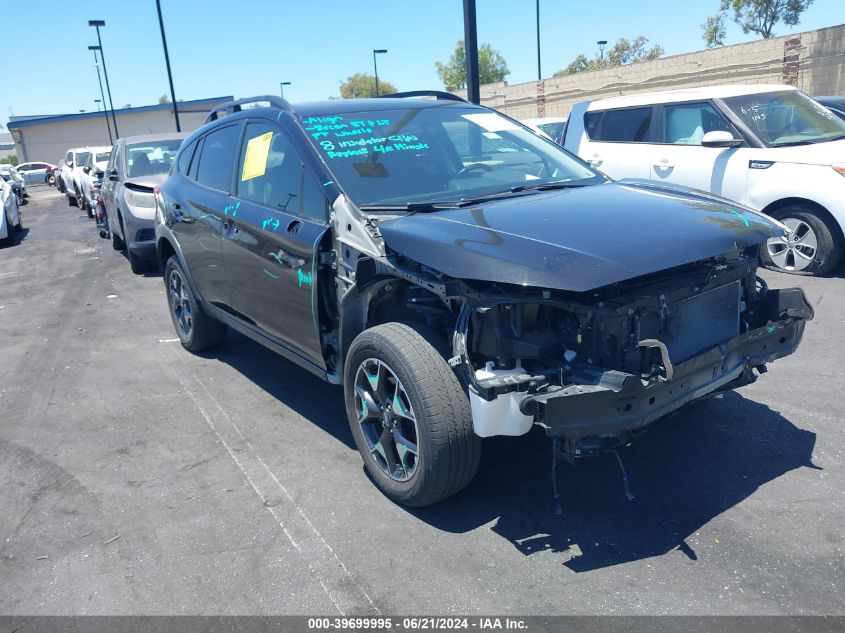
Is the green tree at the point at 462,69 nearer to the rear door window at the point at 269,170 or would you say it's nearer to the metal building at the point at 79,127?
the metal building at the point at 79,127

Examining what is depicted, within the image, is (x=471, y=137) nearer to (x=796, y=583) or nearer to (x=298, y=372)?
(x=298, y=372)

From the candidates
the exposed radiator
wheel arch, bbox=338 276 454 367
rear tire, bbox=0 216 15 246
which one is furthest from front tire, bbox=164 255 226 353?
rear tire, bbox=0 216 15 246

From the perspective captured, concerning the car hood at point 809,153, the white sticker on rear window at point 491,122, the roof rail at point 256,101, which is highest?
the roof rail at point 256,101

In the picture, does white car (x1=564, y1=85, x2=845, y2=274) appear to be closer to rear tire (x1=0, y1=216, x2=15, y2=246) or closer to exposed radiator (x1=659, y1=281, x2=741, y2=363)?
exposed radiator (x1=659, y1=281, x2=741, y2=363)

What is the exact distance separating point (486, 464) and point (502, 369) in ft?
3.15

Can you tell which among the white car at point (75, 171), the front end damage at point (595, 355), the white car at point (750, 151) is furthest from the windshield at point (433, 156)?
the white car at point (75, 171)

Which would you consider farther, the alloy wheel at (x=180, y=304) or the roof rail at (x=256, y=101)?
the alloy wheel at (x=180, y=304)

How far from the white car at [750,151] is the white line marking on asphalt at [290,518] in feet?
16.8

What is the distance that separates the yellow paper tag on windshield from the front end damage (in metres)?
2.00

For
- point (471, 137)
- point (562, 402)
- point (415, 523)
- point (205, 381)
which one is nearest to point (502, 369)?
point (562, 402)

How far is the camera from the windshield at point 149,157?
1079cm

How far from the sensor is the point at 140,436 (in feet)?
14.8

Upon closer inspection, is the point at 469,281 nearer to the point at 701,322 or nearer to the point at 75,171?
the point at 701,322

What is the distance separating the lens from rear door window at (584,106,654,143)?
855 cm
